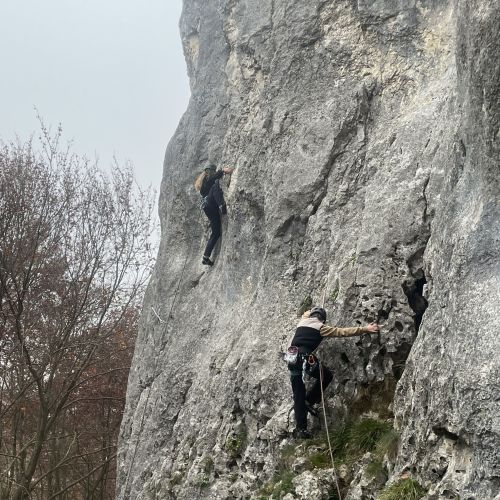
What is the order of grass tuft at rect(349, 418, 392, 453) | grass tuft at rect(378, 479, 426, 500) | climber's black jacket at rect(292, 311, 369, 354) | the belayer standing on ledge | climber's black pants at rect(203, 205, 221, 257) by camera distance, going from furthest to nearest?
climber's black pants at rect(203, 205, 221, 257)
the belayer standing on ledge
climber's black jacket at rect(292, 311, 369, 354)
grass tuft at rect(349, 418, 392, 453)
grass tuft at rect(378, 479, 426, 500)

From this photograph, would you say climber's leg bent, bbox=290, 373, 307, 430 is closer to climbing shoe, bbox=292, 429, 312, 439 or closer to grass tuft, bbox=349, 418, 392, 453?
climbing shoe, bbox=292, 429, 312, 439

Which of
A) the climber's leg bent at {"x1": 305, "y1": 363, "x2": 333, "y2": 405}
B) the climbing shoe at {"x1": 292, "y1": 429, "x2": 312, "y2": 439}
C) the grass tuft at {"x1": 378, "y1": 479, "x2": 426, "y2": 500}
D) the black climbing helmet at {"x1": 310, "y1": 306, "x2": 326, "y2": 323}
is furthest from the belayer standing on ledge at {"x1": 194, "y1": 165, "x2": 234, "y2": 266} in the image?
the grass tuft at {"x1": 378, "y1": 479, "x2": 426, "y2": 500}

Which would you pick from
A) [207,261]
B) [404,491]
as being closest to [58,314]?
[207,261]

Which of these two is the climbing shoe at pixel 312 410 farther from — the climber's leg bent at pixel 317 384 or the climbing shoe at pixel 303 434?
the climbing shoe at pixel 303 434

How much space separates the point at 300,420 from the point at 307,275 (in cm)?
254

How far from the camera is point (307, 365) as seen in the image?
344 inches

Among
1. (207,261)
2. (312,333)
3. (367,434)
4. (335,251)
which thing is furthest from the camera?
(207,261)

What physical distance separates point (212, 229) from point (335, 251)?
4.91m

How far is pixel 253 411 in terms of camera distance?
983cm

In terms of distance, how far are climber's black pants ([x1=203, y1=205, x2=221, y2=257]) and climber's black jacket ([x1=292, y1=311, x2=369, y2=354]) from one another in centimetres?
577

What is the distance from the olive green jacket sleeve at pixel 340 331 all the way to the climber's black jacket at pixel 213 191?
6036 mm

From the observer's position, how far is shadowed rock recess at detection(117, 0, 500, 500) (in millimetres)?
6508

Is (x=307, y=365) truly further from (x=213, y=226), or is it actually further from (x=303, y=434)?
(x=213, y=226)

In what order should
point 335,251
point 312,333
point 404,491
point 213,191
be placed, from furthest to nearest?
1. point 213,191
2. point 335,251
3. point 312,333
4. point 404,491
